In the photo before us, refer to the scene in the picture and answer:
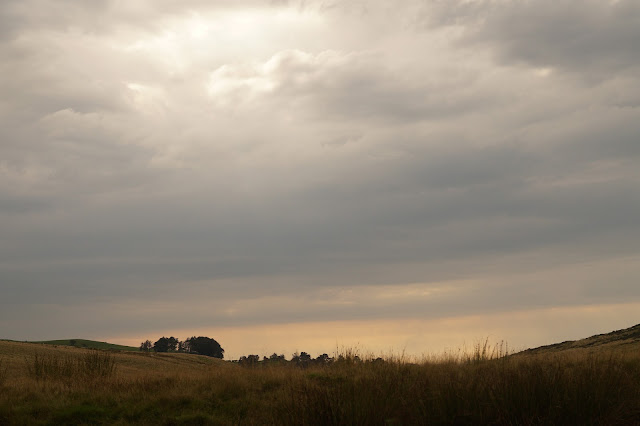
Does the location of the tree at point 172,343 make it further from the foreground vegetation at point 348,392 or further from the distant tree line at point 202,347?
the foreground vegetation at point 348,392

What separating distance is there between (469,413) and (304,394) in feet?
10.8

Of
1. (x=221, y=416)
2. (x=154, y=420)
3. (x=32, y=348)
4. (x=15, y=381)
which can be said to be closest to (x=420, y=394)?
(x=221, y=416)

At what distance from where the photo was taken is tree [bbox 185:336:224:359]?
101688mm

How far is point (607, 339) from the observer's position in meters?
40.4

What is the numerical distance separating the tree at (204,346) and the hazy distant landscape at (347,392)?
7532 cm

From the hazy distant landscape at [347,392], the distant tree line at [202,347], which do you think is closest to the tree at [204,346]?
the distant tree line at [202,347]

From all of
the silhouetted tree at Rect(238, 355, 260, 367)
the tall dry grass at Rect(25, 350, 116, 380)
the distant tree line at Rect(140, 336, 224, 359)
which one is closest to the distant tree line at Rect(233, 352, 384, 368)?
the silhouetted tree at Rect(238, 355, 260, 367)

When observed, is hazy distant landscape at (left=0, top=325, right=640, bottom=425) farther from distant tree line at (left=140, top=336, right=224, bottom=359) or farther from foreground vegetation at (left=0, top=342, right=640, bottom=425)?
distant tree line at (left=140, top=336, right=224, bottom=359)

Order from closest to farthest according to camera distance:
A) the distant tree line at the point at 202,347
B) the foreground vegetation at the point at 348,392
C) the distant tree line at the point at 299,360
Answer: the foreground vegetation at the point at 348,392 < the distant tree line at the point at 299,360 < the distant tree line at the point at 202,347

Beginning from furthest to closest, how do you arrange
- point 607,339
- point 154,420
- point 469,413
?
point 607,339, point 154,420, point 469,413

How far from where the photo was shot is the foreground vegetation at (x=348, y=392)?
11.3m

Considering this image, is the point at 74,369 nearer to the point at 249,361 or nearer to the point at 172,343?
the point at 249,361

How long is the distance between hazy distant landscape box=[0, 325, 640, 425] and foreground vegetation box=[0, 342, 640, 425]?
0.03 meters

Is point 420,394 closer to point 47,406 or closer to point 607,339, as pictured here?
point 47,406
